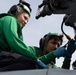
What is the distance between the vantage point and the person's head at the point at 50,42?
4.11 metres

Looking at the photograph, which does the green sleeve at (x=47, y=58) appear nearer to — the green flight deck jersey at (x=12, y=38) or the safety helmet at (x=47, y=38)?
the safety helmet at (x=47, y=38)

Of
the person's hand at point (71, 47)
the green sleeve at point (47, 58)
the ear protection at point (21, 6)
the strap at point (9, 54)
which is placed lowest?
the strap at point (9, 54)

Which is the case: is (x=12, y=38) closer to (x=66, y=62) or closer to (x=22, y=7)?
(x=22, y=7)

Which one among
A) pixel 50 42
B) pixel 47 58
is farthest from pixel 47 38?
pixel 47 58

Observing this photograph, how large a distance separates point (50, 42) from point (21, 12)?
0.98 m

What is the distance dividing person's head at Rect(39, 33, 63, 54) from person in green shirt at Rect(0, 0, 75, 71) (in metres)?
0.93

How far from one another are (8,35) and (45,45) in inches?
52.2

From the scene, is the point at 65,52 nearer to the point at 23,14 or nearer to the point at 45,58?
the point at 45,58

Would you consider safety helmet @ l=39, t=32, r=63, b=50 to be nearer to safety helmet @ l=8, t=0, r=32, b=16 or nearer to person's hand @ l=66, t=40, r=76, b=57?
person's hand @ l=66, t=40, r=76, b=57

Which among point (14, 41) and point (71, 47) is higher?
point (71, 47)

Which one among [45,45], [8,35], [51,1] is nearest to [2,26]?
[8,35]

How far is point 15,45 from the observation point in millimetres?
2830

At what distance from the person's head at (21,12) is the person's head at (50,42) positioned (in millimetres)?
888

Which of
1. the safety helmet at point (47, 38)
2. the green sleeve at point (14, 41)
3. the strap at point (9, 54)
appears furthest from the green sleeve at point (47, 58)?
the strap at point (9, 54)
